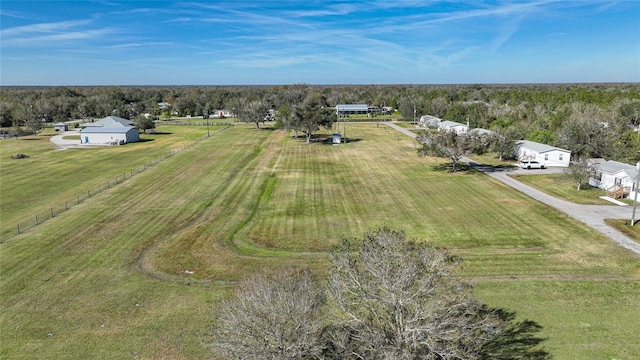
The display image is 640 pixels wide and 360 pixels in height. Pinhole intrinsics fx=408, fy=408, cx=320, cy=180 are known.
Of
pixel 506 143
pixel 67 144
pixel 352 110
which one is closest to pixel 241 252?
pixel 506 143

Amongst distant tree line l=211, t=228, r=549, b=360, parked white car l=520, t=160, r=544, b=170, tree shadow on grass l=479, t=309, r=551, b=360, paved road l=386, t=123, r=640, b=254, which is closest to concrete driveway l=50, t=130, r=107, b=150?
paved road l=386, t=123, r=640, b=254

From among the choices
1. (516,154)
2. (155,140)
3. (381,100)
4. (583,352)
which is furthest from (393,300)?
(381,100)

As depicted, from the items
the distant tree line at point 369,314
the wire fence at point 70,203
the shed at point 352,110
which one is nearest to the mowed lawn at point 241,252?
the wire fence at point 70,203

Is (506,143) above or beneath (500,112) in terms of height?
beneath

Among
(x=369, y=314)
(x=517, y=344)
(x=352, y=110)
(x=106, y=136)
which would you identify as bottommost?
(x=517, y=344)

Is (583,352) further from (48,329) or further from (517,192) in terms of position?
(517,192)

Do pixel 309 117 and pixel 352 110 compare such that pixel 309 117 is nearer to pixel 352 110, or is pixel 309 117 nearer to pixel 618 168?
pixel 618 168

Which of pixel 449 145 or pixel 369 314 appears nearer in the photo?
pixel 369 314

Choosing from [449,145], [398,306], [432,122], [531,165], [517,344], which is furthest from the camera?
[432,122]

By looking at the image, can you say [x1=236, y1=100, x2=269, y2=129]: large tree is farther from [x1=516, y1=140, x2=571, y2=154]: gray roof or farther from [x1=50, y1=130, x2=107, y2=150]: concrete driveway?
[x1=516, y1=140, x2=571, y2=154]: gray roof
